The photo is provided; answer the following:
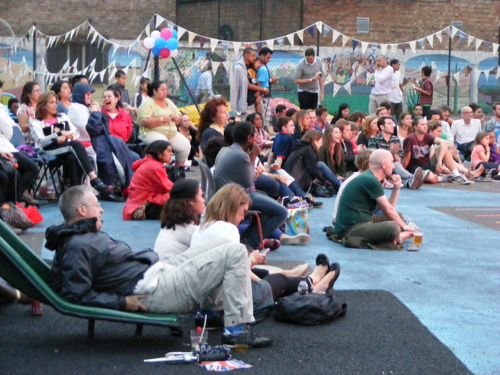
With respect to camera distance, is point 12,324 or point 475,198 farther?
point 475,198

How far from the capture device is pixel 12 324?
5.97 meters

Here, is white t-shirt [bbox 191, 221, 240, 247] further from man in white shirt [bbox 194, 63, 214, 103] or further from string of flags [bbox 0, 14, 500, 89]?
man in white shirt [bbox 194, 63, 214, 103]

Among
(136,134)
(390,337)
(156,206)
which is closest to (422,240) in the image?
(156,206)

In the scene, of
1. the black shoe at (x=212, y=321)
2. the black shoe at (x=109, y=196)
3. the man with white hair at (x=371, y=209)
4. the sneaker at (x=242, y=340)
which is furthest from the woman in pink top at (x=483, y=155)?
the sneaker at (x=242, y=340)

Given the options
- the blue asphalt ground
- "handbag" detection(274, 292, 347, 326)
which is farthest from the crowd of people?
the blue asphalt ground

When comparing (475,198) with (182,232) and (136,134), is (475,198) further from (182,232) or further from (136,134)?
(182,232)

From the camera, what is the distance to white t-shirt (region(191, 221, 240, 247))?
593 centimetres

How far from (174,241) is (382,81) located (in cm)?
1408

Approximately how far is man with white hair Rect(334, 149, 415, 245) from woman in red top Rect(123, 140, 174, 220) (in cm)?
229

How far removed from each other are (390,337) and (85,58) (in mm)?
23115

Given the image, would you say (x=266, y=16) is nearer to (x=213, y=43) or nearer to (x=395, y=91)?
(x=213, y=43)

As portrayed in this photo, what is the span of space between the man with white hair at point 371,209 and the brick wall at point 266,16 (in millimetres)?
20728

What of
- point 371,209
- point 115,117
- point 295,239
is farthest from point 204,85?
point 371,209

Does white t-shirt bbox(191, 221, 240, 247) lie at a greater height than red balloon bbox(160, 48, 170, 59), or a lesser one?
lesser
